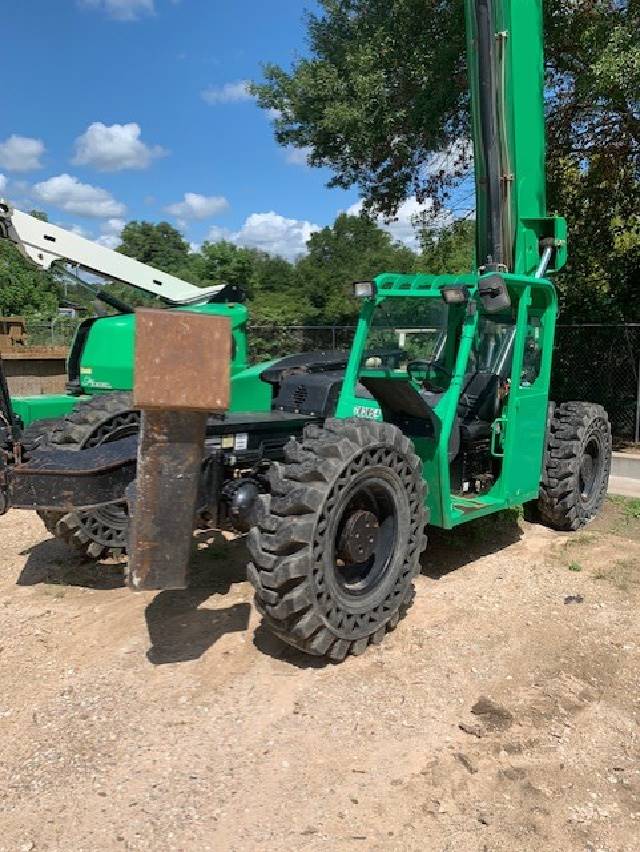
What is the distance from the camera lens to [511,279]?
18.0ft

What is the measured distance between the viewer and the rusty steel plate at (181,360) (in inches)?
132

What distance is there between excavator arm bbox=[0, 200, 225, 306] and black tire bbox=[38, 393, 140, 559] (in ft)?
12.7

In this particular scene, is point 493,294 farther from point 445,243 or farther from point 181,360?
point 445,243

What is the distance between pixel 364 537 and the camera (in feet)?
14.5

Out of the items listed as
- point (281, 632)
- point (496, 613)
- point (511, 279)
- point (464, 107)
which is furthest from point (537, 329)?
point (464, 107)

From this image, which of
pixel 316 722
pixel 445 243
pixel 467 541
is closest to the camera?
pixel 316 722

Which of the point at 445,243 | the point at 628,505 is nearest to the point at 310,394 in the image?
the point at 628,505

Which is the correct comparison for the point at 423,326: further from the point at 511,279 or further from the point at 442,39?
the point at 442,39

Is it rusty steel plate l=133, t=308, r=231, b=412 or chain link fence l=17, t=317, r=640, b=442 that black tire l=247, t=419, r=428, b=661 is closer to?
rusty steel plate l=133, t=308, r=231, b=412

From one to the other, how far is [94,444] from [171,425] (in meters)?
2.06

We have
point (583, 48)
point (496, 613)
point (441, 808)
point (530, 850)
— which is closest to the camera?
point (530, 850)

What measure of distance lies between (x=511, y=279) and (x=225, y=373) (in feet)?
9.33

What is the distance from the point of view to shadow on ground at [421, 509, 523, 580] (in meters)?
6.05

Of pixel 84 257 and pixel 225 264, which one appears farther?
pixel 225 264
